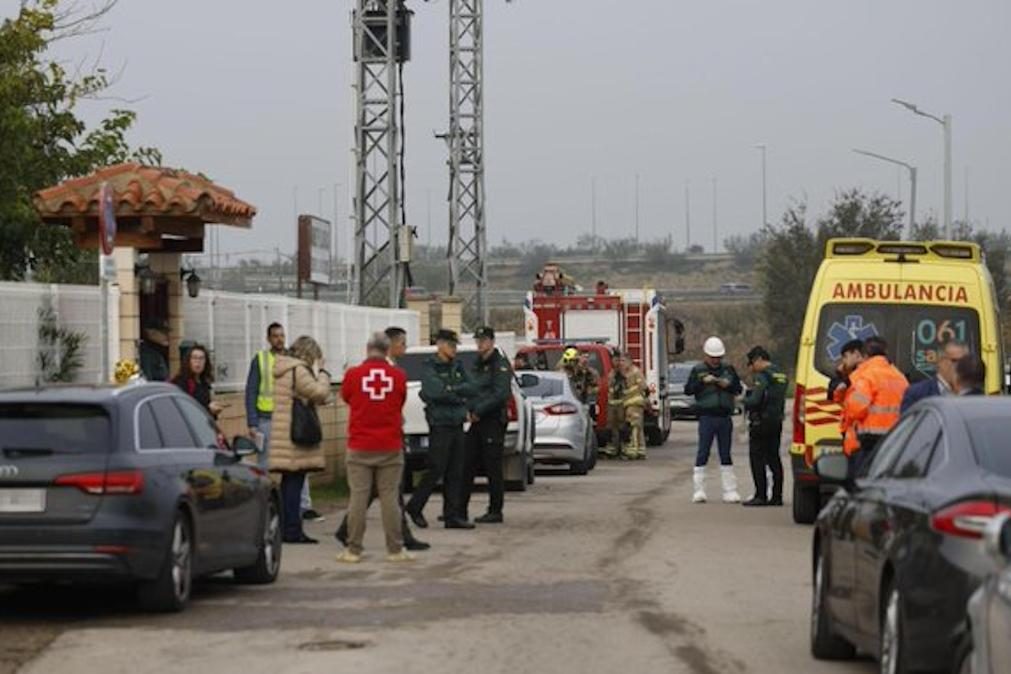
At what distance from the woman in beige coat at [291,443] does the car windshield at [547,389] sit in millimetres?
11895

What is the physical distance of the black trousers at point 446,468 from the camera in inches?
818

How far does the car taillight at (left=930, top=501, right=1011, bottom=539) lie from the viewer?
8.83m

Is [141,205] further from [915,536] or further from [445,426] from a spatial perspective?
[915,536]

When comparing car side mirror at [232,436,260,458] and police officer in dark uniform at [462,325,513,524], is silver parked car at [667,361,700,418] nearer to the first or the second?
police officer in dark uniform at [462,325,513,524]

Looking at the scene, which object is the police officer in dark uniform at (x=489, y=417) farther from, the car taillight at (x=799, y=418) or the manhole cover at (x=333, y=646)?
the manhole cover at (x=333, y=646)

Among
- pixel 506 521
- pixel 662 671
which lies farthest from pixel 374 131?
pixel 662 671

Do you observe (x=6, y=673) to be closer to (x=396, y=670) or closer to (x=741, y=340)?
(x=396, y=670)

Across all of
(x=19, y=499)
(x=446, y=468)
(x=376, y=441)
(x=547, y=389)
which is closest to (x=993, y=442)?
(x=19, y=499)

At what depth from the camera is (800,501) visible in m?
21.7

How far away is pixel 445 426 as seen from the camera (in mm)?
20891

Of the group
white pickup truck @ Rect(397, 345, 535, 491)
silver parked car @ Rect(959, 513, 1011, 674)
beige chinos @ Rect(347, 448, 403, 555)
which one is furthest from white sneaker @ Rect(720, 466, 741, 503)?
A: silver parked car @ Rect(959, 513, 1011, 674)

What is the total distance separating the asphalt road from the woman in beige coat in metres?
0.47

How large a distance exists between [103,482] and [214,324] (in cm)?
1324

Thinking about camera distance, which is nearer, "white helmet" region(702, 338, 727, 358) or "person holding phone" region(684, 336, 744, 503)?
"person holding phone" region(684, 336, 744, 503)
